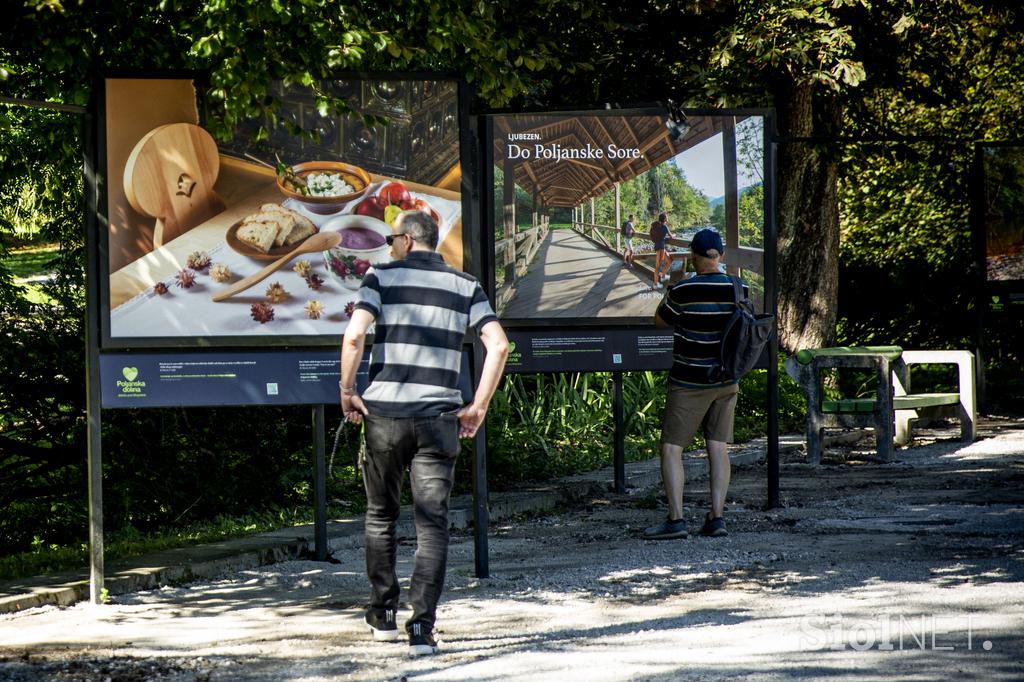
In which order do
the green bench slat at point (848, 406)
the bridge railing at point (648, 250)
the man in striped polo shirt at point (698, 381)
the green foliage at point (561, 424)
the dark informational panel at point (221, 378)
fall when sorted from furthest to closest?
the green bench slat at point (848, 406) → the green foliage at point (561, 424) → the bridge railing at point (648, 250) → the man in striped polo shirt at point (698, 381) → the dark informational panel at point (221, 378)

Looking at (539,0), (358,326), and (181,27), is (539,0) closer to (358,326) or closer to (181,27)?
(181,27)

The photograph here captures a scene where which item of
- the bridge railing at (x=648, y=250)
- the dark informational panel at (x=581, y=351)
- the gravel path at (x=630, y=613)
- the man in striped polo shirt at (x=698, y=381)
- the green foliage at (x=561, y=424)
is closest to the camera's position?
the gravel path at (x=630, y=613)

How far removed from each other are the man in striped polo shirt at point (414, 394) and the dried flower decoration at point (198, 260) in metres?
1.72

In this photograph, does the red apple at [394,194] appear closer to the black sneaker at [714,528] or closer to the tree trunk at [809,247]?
the black sneaker at [714,528]

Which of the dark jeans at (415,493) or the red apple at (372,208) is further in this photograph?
the red apple at (372,208)

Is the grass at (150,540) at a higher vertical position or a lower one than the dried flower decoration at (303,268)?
lower

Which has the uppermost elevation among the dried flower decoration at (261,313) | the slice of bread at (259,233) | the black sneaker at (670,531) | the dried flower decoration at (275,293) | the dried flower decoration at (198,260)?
the slice of bread at (259,233)

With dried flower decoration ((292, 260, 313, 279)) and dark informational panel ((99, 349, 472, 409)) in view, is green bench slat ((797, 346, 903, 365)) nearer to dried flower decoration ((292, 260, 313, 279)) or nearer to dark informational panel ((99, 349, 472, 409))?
dark informational panel ((99, 349, 472, 409))

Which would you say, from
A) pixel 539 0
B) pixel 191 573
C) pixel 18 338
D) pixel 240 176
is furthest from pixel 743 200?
pixel 18 338

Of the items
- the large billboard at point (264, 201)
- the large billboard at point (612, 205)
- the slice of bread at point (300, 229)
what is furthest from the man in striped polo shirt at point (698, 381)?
the slice of bread at point (300, 229)

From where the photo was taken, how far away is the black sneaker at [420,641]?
18.5ft

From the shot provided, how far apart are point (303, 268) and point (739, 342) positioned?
2.87 m

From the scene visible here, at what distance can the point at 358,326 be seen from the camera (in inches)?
229

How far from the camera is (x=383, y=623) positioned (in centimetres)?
598
